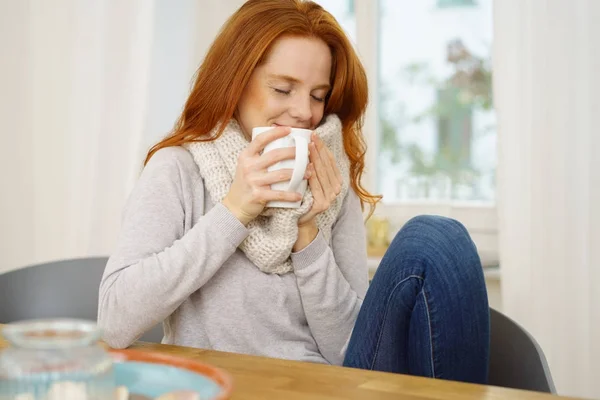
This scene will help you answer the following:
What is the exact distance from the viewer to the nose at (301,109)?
1276 millimetres

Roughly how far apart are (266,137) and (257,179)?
6 centimetres

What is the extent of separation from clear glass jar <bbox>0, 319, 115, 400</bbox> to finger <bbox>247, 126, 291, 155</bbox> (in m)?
0.56

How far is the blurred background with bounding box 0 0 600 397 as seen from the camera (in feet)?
6.96

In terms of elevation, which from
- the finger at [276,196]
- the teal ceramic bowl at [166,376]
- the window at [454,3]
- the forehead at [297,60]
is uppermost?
the window at [454,3]

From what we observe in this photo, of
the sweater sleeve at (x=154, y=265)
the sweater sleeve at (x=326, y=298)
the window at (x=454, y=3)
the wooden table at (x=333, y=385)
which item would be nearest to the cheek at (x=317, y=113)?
the sweater sleeve at (x=326, y=298)

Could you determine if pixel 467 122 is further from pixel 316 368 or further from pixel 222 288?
pixel 316 368

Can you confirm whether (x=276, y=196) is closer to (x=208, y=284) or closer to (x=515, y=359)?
(x=208, y=284)

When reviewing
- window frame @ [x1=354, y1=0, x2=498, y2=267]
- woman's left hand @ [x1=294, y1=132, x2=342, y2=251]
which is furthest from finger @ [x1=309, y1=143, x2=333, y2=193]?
window frame @ [x1=354, y1=0, x2=498, y2=267]

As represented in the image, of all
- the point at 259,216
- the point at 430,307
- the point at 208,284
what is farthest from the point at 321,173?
the point at 430,307

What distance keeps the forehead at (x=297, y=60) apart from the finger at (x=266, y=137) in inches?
10.3

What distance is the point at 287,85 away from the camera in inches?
50.6

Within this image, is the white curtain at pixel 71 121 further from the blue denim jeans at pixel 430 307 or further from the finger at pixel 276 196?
the blue denim jeans at pixel 430 307

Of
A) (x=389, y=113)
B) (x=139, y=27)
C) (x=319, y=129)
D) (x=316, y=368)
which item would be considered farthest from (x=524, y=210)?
(x=316, y=368)

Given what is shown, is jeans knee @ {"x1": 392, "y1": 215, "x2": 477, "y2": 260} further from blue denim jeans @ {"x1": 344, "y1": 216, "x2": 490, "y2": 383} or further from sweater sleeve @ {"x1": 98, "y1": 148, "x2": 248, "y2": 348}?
sweater sleeve @ {"x1": 98, "y1": 148, "x2": 248, "y2": 348}
